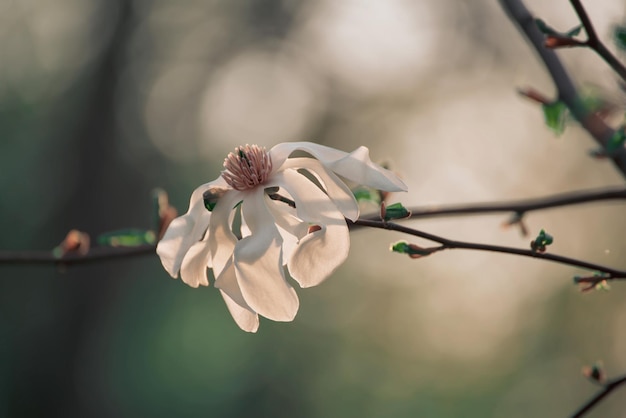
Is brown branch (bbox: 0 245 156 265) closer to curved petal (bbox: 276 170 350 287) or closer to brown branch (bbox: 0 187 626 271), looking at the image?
brown branch (bbox: 0 187 626 271)

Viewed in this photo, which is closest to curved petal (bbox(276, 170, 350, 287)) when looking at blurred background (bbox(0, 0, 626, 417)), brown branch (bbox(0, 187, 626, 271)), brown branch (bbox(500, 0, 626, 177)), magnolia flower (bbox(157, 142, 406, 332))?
magnolia flower (bbox(157, 142, 406, 332))

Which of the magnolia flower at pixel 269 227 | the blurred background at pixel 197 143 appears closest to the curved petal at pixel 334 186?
the magnolia flower at pixel 269 227

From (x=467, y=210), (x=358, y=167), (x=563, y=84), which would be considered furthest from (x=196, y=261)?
(x=563, y=84)

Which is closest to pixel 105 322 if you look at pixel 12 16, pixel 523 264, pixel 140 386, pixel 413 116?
pixel 140 386

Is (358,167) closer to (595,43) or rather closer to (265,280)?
(265,280)

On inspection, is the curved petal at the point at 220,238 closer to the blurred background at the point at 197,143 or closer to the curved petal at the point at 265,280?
the curved petal at the point at 265,280

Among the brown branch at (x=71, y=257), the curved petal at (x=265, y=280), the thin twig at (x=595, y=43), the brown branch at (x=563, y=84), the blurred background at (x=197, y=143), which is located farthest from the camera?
the blurred background at (x=197, y=143)
